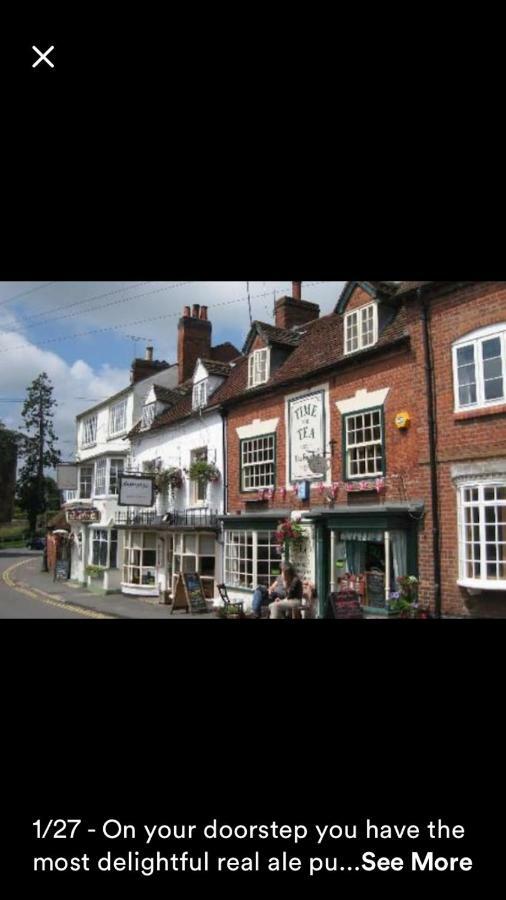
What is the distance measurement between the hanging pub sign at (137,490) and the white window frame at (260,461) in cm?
248

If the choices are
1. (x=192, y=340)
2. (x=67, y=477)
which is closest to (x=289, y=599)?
(x=192, y=340)

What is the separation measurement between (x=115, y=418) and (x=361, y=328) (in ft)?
27.3

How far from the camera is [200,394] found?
10.6 metres

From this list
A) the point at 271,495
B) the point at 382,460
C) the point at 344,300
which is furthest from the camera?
the point at 271,495

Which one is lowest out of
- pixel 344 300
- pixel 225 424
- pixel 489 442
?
pixel 489 442

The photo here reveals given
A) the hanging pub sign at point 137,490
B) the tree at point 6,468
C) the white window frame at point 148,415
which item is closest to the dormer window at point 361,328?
the hanging pub sign at point 137,490

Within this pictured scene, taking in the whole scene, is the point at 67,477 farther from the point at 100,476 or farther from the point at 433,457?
the point at 433,457

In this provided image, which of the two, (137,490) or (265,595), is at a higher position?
(137,490)

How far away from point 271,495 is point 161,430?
154 inches

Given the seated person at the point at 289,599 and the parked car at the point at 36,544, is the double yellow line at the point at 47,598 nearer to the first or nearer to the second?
the seated person at the point at 289,599
